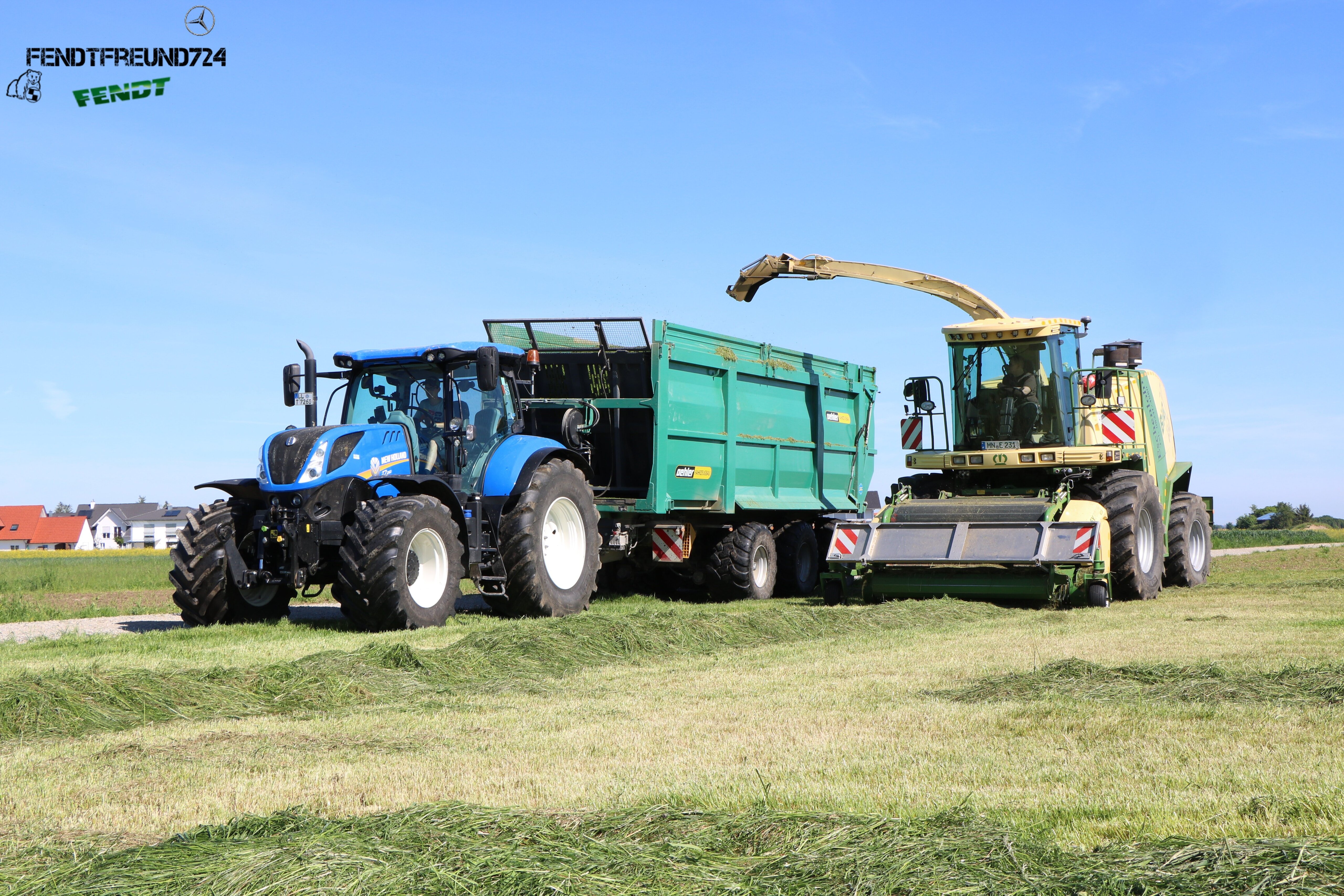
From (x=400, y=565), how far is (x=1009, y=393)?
26.7 feet

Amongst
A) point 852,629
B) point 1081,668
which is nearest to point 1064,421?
point 852,629

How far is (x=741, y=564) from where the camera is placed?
1452 centimetres

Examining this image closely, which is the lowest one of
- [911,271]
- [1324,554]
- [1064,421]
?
[1324,554]

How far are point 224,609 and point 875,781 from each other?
7.91 metres

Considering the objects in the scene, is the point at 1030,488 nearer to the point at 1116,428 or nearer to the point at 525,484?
the point at 1116,428

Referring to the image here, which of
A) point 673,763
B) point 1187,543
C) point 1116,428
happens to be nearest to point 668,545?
point 1116,428

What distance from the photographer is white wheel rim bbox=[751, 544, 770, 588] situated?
14789mm

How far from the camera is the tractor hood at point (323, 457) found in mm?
10742

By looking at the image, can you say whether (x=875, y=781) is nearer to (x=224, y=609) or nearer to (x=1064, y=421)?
(x=224, y=609)

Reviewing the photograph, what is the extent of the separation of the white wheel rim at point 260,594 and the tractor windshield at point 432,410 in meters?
1.71

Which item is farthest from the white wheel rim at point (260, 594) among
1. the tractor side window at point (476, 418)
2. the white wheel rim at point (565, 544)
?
the white wheel rim at point (565, 544)

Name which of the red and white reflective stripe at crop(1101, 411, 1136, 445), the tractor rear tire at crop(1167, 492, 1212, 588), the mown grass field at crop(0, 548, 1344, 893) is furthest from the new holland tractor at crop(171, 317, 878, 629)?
the tractor rear tire at crop(1167, 492, 1212, 588)

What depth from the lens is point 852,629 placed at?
426 inches

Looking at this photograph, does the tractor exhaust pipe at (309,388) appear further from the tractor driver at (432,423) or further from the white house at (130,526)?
the white house at (130,526)
